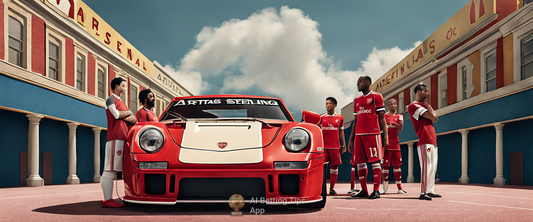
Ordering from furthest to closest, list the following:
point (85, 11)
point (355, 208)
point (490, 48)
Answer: point (85, 11)
point (490, 48)
point (355, 208)

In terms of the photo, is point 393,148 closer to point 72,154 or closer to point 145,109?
point 145,109

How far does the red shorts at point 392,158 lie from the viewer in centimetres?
750

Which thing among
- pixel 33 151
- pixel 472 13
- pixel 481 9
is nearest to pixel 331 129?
pixel 33 151

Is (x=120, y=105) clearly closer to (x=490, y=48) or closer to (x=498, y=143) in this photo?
(x=498, y=143)

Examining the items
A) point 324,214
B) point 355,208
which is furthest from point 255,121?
point 355,208

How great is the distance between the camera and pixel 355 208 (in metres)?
4.25

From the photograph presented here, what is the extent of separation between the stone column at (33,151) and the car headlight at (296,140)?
39.3 ft

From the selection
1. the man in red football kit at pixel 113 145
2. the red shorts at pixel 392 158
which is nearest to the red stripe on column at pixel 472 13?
the red shorts at pixel 392 158

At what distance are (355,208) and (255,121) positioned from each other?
1.49 m

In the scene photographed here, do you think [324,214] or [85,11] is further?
[85,11]

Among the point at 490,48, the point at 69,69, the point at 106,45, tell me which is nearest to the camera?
the point at 490,48

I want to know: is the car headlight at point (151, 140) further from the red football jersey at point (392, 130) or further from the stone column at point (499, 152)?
the stone column at point (499, 152)

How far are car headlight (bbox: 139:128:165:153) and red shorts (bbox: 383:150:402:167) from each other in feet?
17.0

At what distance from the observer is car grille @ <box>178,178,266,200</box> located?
3396 mm
